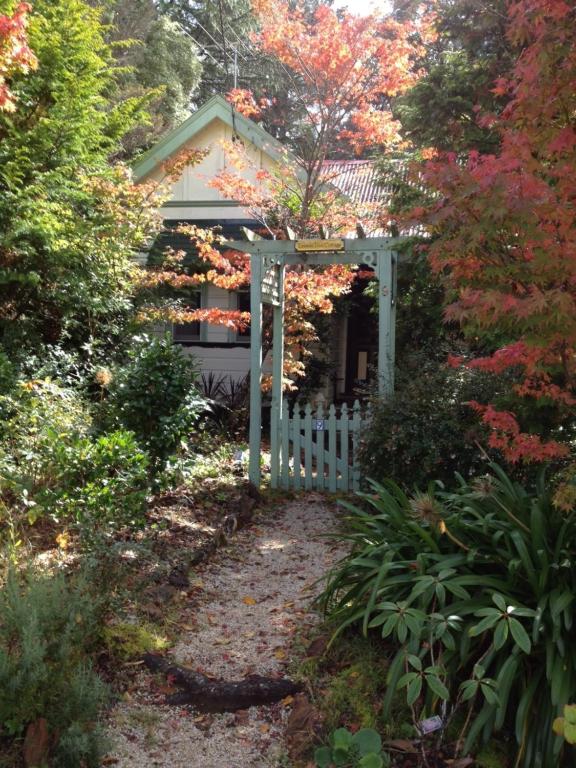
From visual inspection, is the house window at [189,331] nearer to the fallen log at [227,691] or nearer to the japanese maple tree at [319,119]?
the japanese maple tree at [319,119]

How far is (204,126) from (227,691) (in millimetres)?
11883

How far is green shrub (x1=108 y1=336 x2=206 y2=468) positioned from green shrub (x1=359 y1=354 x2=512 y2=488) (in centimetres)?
182

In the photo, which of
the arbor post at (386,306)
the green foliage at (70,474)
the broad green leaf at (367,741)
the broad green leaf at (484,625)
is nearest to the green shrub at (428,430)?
the arbor post at (386,306)

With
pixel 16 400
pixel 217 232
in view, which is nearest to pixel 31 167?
pixel 16 400

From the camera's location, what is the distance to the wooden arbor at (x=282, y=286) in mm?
7523

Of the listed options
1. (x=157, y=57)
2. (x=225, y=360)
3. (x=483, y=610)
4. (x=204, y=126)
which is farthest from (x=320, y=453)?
(x=157, y=57)

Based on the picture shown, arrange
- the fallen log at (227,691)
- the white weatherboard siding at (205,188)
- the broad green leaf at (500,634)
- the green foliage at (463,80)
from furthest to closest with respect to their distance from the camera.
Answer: the white weatherboard siding at (205,188)
the green foliage at (463,80)
the fallen log at (227,691)
the broad green leaf at (500,634)

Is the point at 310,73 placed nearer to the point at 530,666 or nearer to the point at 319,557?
the point at 319,557

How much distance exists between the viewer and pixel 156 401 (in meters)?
6.64

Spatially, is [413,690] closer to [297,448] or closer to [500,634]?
[500,634]

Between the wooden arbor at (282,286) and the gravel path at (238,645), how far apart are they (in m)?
1.37

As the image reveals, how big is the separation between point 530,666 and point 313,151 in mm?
8481

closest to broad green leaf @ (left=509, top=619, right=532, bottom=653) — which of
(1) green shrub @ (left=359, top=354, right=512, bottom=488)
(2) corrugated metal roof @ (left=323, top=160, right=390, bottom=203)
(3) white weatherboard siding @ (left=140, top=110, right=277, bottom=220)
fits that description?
(1) green shrub @ (left=359, top=354, right=512, bottom=488)

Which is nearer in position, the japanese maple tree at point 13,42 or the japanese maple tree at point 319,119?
the japanese maple tree at point 13,42
